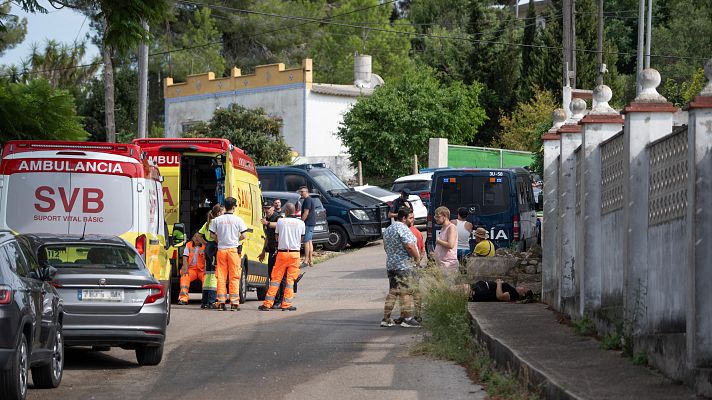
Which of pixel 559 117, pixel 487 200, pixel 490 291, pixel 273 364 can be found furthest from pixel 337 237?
pixel 273 364

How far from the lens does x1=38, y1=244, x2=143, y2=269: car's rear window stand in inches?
537

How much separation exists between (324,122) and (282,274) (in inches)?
1508

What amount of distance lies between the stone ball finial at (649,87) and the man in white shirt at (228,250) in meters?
10.1

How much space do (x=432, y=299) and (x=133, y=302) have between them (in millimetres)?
4287

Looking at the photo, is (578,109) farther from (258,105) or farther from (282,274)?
(258,105)

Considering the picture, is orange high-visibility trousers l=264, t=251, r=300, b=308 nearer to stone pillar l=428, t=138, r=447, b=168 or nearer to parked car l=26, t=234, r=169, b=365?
parked car l=26, t=234, r=169, b=365

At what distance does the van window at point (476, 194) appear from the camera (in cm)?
2552

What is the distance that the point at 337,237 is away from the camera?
3338cm

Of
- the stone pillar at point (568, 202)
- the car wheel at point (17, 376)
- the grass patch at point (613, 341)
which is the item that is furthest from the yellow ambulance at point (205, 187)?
the car wheel at point (17, 376)

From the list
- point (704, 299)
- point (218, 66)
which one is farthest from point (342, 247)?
point (218, 66)

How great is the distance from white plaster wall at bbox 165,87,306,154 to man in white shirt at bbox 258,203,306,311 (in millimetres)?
36719

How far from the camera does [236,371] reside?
13.2 metres

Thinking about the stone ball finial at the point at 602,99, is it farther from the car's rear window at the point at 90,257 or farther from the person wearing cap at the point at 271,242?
the person wearing cap at the point at 271,242

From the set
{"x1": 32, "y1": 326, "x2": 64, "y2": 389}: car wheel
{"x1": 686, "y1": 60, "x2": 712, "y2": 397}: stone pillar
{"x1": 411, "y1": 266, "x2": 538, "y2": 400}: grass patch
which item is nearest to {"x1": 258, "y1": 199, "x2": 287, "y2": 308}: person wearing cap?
{"x1": 411, "y1": 266, "x2": 538, "y2": 400}: grass patch
